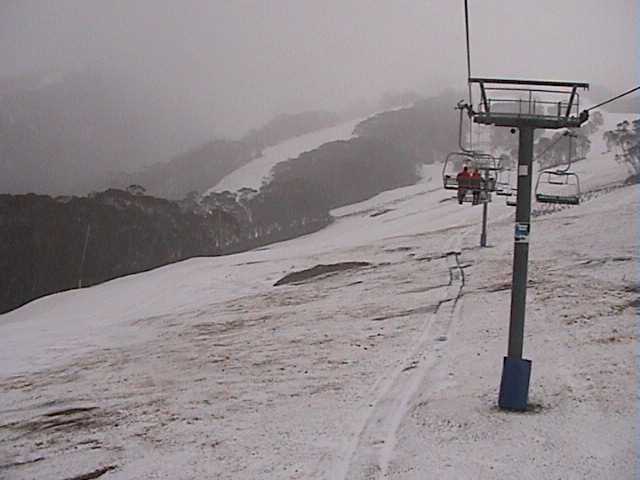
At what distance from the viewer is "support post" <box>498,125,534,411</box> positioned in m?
9.34

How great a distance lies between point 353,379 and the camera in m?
12.2

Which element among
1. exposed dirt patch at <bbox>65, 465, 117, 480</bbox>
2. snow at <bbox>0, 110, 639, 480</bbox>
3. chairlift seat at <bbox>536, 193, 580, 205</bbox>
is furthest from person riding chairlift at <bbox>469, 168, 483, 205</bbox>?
exposed dirt patch at <bbox>65, 465, 117, 480</bbox>

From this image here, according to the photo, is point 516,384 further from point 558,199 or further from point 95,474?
point 95,474

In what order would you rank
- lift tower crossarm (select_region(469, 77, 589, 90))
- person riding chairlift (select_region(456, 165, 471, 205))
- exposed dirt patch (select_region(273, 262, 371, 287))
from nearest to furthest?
1. lift tower crossarm (select_region(469, 77, 589, 90))
2. person riding chairlift (select_region(456, 165, 471, 205))
3. exposed dirt patch (select_region(273, 262, 371, 287))

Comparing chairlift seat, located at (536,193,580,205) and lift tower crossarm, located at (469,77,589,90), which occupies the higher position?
lift tower crossarm, located at (469,77,589,90)

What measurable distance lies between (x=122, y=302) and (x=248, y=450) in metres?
24.9

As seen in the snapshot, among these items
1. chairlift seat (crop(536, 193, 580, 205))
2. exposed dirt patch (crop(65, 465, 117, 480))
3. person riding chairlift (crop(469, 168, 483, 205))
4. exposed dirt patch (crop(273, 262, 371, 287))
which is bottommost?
exposed dirt patch (crop(65, 465, 117, 480))

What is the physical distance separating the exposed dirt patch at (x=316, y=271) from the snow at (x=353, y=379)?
165 centimetres

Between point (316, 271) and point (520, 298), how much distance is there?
794 inches

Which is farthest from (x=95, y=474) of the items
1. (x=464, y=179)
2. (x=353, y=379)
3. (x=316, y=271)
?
(x=316, y=271)

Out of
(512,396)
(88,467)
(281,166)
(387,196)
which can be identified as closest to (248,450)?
(88,467)

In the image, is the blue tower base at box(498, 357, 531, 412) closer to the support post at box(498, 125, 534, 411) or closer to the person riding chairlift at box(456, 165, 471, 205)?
the support post at box(498, 125, 534, 411)

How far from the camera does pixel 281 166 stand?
429ft

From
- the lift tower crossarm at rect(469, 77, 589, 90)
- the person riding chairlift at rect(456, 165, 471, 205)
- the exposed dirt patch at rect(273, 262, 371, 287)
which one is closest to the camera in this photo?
the lift tower crossarm at rect(469, 77, 589, 90)
